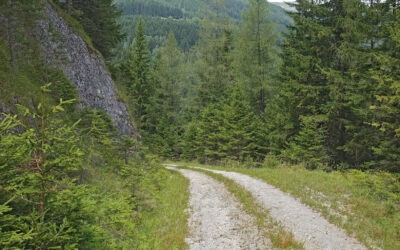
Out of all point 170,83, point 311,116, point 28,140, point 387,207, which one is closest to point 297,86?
point 311,116

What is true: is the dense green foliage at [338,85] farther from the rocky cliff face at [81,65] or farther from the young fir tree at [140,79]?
the young fir tree at [140,79]

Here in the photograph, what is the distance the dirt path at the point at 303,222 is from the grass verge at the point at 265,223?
25 cm

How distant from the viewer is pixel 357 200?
37.0 ft

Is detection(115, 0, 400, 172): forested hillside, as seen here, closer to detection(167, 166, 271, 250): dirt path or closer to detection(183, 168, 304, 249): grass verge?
detection(183, 168, 304, 249): grass verge

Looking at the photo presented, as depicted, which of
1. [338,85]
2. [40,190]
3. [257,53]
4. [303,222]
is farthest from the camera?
[257,53]

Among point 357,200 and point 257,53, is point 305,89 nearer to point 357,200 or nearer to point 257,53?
point 357,200

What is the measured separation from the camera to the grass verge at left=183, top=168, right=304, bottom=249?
7996mm

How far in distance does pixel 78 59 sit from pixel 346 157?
71.0 ft

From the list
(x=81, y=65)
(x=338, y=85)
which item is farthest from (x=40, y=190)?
(x=81, y=65)

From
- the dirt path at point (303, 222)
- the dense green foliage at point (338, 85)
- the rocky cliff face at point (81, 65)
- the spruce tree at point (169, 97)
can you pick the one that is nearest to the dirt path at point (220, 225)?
the dirt path at point (303, 222)

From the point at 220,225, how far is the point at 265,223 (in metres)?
1.45

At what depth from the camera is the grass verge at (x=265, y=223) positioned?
8.00 metres

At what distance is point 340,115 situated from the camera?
21953 millimetres

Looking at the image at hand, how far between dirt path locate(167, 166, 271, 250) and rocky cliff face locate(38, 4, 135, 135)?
12988 mm
